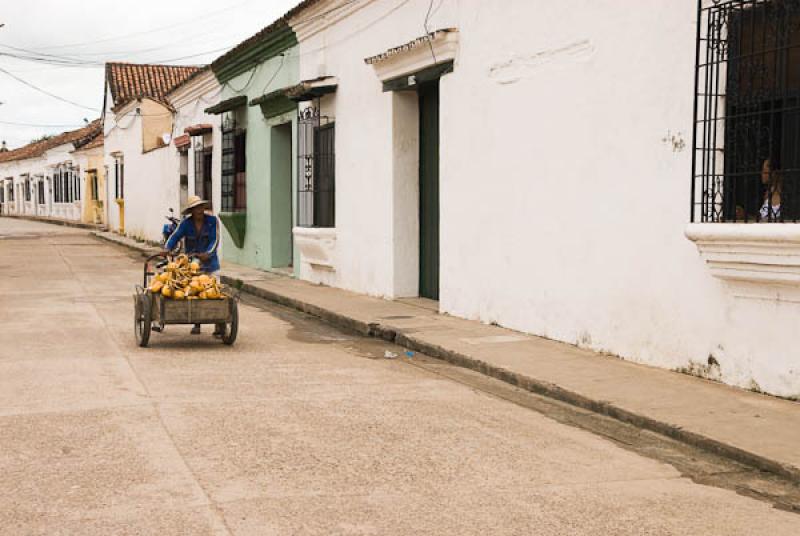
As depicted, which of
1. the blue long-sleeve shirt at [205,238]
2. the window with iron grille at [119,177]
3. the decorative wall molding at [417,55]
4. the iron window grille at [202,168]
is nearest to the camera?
the blue long-sleeve shirt at [205,238]

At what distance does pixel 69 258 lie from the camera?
25109 mm

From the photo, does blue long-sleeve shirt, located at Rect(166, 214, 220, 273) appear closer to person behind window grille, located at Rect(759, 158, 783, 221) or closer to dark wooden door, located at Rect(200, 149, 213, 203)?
person behind window grille, located at Rect(759, 158, 783, 221)

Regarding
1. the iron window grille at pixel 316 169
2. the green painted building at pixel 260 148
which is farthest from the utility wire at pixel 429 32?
the green painted building at pixel 260 148

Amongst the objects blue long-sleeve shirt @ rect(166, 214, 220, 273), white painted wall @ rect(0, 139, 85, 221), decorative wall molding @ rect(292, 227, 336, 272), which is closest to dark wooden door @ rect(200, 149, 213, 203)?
decorative wall molding @ rect(292, 227, 336, 272)

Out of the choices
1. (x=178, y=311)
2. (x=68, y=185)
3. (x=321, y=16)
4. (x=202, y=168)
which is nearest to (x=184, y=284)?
(x=178, y=311)

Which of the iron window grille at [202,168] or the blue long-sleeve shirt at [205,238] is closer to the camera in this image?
the blue long-sleeve shirt at [205,238]

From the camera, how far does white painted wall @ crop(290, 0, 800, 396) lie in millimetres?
8359

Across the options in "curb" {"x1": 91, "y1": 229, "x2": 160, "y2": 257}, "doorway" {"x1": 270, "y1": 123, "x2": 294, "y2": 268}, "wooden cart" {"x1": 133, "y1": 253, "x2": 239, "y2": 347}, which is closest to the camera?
"wooden cart" {"x1": 133, "y1": 253, "x2": 239, "y2": 347}

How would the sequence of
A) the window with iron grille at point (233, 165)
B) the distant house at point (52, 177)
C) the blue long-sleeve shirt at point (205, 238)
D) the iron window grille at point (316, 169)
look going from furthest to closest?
the distant house at point (52, 177) → the window with iron grille at point (233, 165) → the iron window grille at point (316, 169) → the blue long-sleeve shirt at point (205, 238)

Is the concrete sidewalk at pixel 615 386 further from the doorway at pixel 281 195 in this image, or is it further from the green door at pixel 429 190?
the doorway at pixel 281 195

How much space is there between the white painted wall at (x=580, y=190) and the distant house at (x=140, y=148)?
15802 mm

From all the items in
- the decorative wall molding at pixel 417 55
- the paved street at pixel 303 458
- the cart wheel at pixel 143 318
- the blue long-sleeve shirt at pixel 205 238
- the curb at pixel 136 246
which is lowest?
the curb at pixel 136 246

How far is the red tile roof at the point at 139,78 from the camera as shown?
40.0 metres

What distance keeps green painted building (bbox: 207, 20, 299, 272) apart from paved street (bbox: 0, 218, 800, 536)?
1005cm
